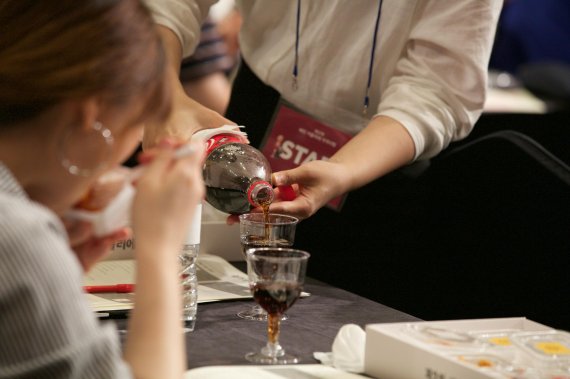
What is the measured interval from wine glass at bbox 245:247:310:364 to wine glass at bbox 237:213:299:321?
0.92ft

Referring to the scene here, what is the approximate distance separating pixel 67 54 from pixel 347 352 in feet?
2.04

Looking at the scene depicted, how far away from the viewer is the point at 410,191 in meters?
2.33

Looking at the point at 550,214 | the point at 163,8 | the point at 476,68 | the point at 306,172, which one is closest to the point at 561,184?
the point at 550,214

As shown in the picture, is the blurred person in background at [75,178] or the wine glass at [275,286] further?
the wine glass at [275,286]

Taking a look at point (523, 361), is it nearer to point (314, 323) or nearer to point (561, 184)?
point (314, 323)

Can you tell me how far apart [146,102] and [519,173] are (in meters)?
1.43

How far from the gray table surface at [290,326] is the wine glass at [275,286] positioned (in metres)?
0.03

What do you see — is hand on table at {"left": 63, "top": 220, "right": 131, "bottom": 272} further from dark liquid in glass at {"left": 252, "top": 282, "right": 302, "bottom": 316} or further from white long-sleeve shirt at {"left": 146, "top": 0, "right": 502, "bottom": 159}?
white long-sleeve shirt at {"left": 146, "top": 0, "right": 502, "bottom": 159}

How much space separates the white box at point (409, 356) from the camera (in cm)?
124

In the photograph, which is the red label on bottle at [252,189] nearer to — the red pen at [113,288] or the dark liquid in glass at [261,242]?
the dark liquid in glass at [261,242]

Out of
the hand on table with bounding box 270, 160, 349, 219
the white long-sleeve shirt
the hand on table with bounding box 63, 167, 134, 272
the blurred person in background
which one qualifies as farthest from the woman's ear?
the white long-sleeve shirt

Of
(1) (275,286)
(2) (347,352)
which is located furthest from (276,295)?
(2) (347,352)

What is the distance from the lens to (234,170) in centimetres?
186

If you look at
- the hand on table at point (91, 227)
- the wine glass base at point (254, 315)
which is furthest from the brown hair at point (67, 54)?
the wine glass base at point (254, 315)
